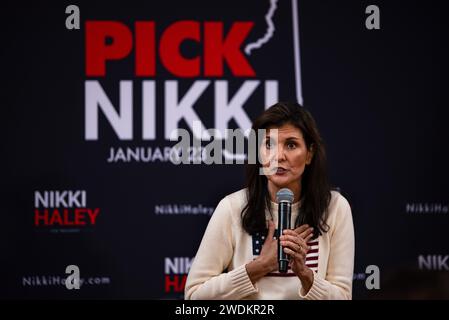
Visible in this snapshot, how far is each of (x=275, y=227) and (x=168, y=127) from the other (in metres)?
1.90

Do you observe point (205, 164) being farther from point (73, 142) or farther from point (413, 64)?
point (413, 64)

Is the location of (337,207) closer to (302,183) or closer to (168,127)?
(302,183)

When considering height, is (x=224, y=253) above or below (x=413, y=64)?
below

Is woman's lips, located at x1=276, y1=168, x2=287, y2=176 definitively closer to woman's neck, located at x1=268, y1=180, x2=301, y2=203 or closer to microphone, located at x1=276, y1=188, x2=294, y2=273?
woman's neck, located at x1=268, y1=180, x2=301, y2=203

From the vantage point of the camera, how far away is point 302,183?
2.65 metres

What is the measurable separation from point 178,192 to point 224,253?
5.85ft

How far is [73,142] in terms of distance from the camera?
4258mm

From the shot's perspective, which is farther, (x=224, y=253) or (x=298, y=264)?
(x=224, y=253)

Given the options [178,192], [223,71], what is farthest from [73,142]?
[223,71]

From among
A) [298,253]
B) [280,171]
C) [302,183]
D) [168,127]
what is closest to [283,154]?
[280,171]

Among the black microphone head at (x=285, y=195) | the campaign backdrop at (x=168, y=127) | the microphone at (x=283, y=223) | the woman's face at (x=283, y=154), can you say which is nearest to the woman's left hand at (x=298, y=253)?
the microphone at (x=283, y=223)
